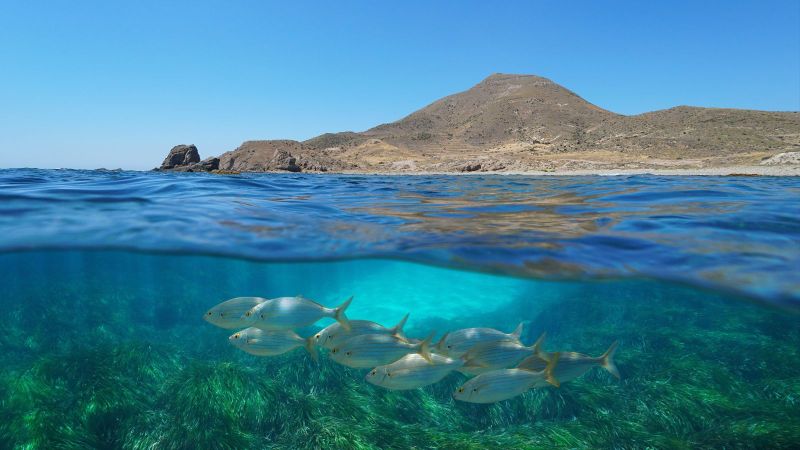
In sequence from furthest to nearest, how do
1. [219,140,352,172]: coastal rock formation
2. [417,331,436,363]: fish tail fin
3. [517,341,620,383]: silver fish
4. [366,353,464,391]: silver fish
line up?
[219,140,352,172]: coastal rock formation, [517,341,620,383]: silver fish, [417,331,436,363]: fish tail fin, [366,353,464,391]: silver fish

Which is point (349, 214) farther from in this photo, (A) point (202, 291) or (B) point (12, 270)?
(B) point (12, 270)

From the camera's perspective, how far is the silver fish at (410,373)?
190 inches

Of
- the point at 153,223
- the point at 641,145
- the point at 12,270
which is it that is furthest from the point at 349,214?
the point at 641,145

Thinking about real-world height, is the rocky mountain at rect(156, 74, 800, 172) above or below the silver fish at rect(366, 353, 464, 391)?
above

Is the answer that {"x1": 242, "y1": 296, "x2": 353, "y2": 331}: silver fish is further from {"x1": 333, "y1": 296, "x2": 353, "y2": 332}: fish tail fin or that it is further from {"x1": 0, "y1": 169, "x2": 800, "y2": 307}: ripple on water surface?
{"x1": 0, "y1": 169, "x2": 800, "y2": 307}: ripple on water surface

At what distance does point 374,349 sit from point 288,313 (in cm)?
128

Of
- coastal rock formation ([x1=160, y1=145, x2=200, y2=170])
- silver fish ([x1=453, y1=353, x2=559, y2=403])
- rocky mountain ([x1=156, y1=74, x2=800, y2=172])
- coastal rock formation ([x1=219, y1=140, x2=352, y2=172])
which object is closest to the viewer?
silver fish ([x1=453, y1=353, x2=559, y2=403])

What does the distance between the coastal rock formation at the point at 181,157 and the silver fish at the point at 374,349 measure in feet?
159

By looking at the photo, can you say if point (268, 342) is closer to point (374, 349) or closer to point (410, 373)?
point (374, 349)

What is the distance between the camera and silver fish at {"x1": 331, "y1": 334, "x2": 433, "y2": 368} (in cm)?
502

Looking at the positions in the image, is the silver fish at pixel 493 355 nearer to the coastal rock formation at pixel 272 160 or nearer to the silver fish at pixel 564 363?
the silver fish at pixel 564 363

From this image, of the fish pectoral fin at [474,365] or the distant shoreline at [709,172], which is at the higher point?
the distant shoreline at [709,172]

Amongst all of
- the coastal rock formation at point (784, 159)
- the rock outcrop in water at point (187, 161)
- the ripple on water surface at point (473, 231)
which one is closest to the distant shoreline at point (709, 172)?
the coastal rock formation at point (784, 159)

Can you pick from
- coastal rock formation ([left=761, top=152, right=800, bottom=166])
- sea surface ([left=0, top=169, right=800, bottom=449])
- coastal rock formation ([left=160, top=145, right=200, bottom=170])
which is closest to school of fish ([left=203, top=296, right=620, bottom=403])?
sea surface ([left=0, top=169, right=800, bottom=449])
